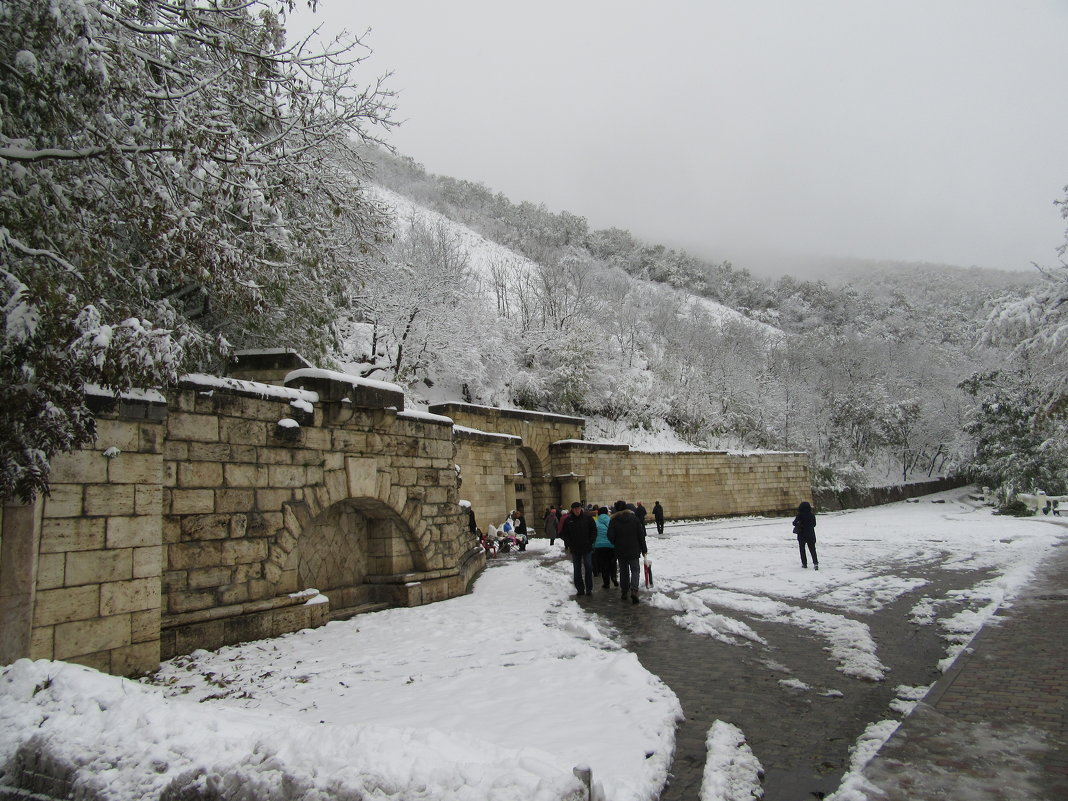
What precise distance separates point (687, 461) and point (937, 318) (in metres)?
69.1

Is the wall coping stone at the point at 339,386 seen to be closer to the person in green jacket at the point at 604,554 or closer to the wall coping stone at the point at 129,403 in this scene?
the wall coping stone at the point at 129,403

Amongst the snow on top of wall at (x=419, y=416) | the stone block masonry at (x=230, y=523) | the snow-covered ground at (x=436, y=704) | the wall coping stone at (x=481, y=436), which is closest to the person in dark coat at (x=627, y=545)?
the snow-covered ground at (x=436, y=704)

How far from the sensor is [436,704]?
4.82 metres

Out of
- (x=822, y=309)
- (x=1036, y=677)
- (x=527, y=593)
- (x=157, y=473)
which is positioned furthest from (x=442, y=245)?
(x=822, y=309)

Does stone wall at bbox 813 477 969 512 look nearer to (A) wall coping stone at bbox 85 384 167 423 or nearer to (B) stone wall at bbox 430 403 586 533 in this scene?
(B) stone wall at bbox 430 403 586 533

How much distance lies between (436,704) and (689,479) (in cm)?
2426

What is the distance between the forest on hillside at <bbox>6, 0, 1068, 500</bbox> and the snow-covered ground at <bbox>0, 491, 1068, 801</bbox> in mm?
1894

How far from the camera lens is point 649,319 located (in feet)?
148

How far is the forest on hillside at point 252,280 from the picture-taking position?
15.2 ft

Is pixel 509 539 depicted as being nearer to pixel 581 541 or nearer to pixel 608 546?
pixel 608 546

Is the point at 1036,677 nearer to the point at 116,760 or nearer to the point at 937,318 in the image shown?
the point at 116,760

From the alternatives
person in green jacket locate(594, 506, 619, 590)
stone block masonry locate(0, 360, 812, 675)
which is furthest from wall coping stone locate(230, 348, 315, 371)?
person in green jacket locate(594, 506, 619, 590)

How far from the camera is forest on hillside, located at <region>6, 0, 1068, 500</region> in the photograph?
4.63m

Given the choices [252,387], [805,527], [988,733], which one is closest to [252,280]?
[252,387]
